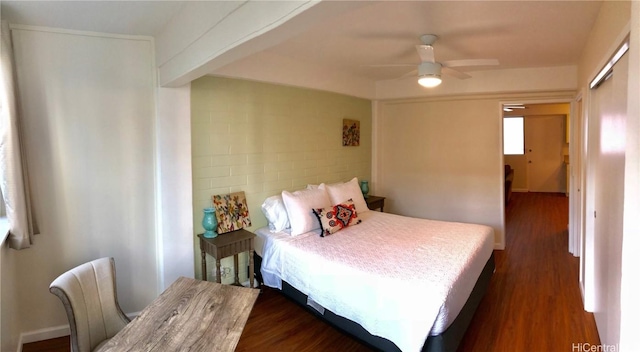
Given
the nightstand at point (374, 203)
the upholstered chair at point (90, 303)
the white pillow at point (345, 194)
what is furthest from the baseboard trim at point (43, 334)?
the nightstand at point (374, 203)

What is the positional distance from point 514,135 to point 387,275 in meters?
8.58

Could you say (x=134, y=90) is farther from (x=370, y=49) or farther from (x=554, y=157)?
(x=554, y=157)

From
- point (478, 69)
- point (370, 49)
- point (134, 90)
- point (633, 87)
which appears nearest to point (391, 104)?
point (478, 69)

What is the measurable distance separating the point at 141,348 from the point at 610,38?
3.00m

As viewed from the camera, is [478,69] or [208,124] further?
[478,69]

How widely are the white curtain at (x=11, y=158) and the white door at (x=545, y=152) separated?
10073mm

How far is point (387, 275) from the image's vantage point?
2242mm

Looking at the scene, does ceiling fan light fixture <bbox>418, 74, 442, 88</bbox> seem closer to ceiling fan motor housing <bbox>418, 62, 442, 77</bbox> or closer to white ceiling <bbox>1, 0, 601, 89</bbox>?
ceiling fan motor housing <bbox>418, 62, 442, 77</bbox>

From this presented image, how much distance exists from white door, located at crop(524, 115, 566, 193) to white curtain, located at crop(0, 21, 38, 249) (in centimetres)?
1007

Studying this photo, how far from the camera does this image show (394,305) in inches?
81.7

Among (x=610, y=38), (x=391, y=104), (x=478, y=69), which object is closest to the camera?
(x=610, y=38)

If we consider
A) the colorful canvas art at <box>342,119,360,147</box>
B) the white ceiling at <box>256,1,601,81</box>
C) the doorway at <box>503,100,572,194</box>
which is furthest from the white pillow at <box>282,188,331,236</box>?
the doorway at <box>503,100,572,194</box>

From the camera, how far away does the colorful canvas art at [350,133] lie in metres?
4.52
